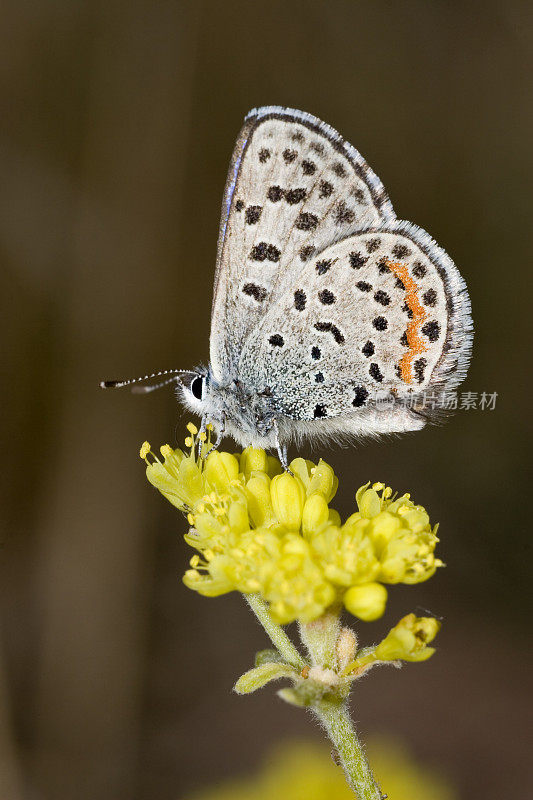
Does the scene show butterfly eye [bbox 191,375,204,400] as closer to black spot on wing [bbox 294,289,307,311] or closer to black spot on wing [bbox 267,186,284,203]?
black spot on wing [bbox 294,289,307,311]

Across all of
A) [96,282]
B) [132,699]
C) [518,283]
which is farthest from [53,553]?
[518,283]

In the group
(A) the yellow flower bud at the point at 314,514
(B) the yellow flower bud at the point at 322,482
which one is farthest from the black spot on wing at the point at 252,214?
(A) the yellow flower bud at the point at 314,514

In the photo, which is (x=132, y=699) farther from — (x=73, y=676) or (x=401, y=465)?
(x=401, y=465)

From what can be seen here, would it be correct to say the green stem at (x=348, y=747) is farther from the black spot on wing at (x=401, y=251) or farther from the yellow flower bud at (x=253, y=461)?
the black spot on wing at (x=401, y=251)

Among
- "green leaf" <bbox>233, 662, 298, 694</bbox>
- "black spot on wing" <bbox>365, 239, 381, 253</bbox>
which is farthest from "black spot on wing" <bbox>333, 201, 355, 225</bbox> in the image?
"green leaf" <bbox>233, 662, 298, 694</bbox>

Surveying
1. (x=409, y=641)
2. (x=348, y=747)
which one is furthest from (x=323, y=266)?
(x=348, y=747)
